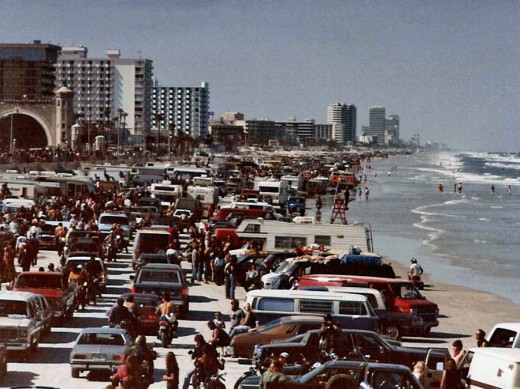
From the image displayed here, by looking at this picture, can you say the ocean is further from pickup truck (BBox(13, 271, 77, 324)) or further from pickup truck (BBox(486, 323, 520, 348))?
pickup truck (BBox(486, 323, 520, 348))

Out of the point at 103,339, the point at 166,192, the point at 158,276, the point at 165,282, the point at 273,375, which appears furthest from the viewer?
the point at 166,192

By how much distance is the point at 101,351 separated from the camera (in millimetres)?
17922

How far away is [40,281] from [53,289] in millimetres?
444

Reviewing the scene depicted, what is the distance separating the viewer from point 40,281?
23.7 metres

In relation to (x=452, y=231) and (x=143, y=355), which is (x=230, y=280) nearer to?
(x=143, y=355)

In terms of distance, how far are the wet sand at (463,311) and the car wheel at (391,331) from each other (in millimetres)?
501

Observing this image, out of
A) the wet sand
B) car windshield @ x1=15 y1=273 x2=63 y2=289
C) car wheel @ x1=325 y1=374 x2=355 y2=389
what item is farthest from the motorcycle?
car wheel @ x1=325 y1=374 x2=355 y2=389

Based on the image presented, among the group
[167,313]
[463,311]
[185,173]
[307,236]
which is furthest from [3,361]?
[185,173]

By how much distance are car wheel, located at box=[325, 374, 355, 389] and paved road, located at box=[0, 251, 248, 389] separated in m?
3.73

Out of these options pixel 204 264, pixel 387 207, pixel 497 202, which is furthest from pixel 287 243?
pixel 497 202

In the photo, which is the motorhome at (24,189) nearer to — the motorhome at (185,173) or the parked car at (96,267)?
the parked car at (96,267)

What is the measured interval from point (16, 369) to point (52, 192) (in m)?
39.0

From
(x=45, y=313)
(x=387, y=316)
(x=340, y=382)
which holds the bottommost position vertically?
(x=387, y=316)

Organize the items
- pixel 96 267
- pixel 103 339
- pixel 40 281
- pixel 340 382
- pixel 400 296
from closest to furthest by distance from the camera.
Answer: pixel 340 382
pixel 103 339
pixel 40 281
pixel 400 296
pixel 96 267
